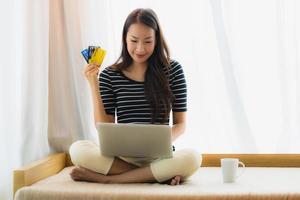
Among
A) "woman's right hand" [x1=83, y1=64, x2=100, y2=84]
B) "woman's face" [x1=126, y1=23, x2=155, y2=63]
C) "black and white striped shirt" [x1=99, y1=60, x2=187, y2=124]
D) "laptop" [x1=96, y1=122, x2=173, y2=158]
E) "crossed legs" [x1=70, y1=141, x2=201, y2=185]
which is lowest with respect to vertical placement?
"crossed legs" [x1=70, y1=141, x2=201, y2=185]

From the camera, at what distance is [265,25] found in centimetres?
239

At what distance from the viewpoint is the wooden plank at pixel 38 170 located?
195cm

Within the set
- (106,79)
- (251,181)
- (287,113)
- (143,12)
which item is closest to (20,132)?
(106,79)

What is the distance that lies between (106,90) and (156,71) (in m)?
0.23

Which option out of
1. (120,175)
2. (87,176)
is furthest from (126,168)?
(87,176)

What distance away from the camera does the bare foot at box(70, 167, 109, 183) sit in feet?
6.55

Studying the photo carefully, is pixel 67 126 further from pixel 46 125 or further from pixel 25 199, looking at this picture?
pixel 25 199

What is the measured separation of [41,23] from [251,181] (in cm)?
116

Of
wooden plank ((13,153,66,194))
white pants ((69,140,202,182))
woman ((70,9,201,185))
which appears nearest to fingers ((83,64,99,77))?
woman ((70,9,201,185))

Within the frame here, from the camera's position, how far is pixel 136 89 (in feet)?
7.30

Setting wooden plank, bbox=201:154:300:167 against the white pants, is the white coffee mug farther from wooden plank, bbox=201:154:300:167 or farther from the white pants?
wooden plank, bbox=201:154:300:167

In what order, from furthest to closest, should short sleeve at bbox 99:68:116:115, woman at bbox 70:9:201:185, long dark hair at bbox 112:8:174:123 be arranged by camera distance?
short sleeve at bbox 99:68:116:115 → long dark hair at bbox 112:8:174:123 → woman at bbox 70:9:201:185

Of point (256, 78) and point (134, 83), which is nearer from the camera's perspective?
point (134, 83)

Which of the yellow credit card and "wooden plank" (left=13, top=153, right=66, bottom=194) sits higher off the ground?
the yellow credit card
